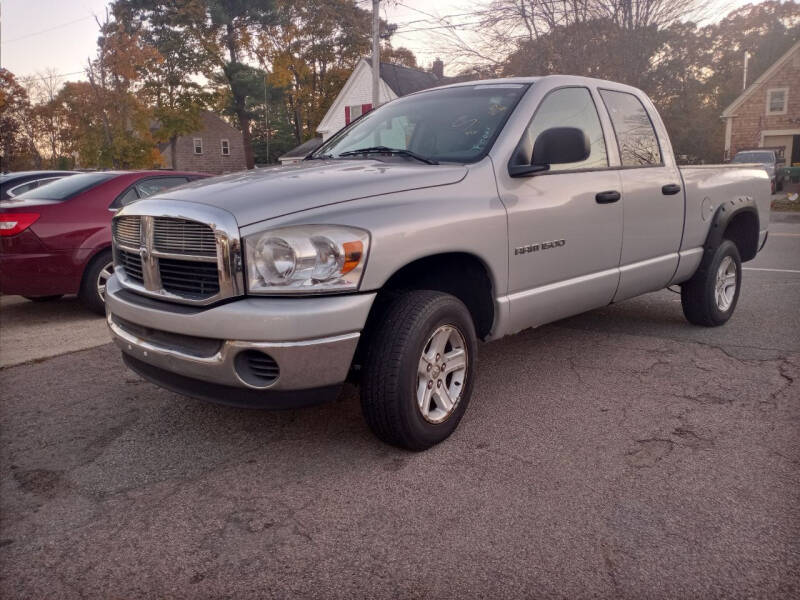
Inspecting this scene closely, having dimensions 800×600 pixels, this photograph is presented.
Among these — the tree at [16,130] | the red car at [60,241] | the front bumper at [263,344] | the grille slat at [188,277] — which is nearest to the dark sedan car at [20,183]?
the red car at [60,241]

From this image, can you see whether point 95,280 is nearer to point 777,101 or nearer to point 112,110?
point 112,110

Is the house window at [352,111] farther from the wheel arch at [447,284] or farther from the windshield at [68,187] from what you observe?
the wheel arch at [447,284]

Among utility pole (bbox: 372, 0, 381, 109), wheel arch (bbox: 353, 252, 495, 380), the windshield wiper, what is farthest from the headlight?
utility pole (bbox: 372, 0, 381, 109)

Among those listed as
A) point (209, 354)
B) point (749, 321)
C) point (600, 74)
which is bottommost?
point (749, 321)

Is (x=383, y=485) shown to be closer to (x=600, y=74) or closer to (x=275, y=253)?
(x=275, y=253)

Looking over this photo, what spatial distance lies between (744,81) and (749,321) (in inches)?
2176

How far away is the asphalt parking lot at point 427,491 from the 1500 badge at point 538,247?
0.92 metres

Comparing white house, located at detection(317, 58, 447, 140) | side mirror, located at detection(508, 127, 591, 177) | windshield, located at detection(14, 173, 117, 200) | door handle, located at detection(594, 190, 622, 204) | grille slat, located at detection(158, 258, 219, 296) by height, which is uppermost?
white house, located at detection(317, 58, 447, 140)

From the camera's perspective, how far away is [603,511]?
266 cm

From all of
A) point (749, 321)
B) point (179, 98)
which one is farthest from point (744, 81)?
point (749, 321)

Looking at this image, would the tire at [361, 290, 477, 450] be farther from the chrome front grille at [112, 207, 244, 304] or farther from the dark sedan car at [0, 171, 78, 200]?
the dark sedan car at [0, 171, 78, 200]

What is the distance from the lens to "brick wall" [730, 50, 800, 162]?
35.5 metres

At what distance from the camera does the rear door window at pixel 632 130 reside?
4531mm

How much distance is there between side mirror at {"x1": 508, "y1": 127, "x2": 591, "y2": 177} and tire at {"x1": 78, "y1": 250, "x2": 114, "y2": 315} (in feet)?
14.7
